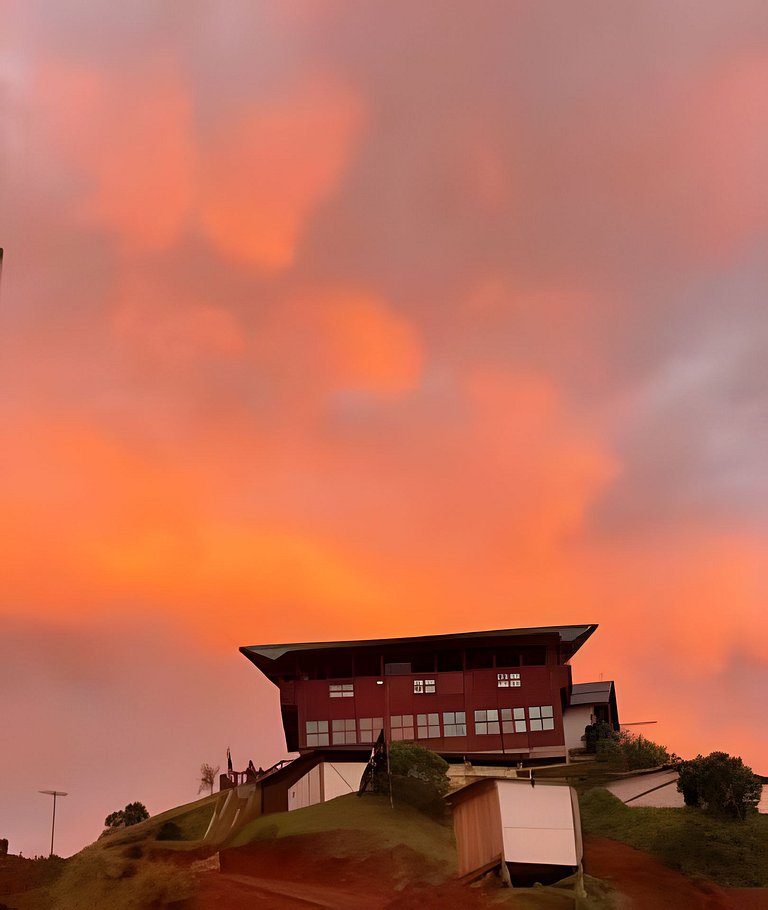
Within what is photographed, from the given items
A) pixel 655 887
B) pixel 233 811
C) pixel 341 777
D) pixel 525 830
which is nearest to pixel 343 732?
pixel 341 777

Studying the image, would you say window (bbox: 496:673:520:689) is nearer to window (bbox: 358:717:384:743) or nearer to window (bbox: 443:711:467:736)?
window (bbox: 443:711:467:736)

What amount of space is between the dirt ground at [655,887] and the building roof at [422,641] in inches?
776

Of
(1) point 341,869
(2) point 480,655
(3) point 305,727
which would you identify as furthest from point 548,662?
(1) point 341,869

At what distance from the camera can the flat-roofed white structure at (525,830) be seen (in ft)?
141

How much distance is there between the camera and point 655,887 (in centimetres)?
4356

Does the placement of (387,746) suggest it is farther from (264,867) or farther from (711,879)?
(711,879)

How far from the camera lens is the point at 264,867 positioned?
45781 millimetres

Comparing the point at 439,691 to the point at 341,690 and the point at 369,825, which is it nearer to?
the point at 341,690

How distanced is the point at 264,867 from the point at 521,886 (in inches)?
488

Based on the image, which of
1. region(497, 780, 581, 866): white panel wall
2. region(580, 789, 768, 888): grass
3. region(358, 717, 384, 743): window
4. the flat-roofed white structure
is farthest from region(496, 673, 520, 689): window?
region(497, 780, 581, 866): white panel wall

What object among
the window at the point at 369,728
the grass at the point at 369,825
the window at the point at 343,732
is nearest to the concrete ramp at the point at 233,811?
the grass at the point at 369,825

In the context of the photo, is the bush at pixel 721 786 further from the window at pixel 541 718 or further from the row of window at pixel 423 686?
the row of window at pixel 423 686

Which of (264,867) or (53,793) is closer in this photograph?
(264,867)

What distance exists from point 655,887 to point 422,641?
25.2 meters
